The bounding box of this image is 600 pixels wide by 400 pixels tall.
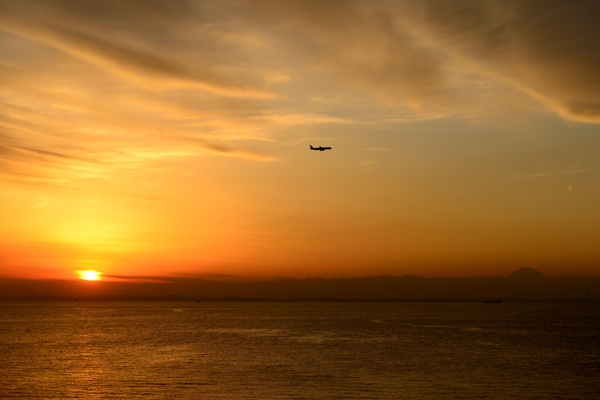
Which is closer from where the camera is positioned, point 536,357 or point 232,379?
point 232,379

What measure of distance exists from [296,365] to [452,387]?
25.8 meters

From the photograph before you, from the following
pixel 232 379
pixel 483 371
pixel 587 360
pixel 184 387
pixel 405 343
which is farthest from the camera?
pixel 405 343

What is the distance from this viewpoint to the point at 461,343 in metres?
125

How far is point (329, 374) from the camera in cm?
7669

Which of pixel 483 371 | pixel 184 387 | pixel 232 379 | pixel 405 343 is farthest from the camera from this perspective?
pixel 405 343

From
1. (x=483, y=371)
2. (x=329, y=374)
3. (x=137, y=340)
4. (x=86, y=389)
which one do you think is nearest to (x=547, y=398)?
(x=483, y=371)

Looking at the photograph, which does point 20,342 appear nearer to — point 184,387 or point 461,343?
point 184,387

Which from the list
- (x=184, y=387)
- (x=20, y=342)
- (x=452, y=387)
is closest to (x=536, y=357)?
(x=452, y=387)

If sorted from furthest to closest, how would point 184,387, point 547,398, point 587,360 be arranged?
point 587,360 < point 184,387 < point 547,398

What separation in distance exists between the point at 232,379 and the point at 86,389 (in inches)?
682

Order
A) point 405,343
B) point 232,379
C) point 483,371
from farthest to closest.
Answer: point 405,343 < point 483,371 < point 232,379

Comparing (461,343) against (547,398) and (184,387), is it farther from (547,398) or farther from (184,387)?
(184,387)

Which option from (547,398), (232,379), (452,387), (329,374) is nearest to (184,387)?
(232,379)

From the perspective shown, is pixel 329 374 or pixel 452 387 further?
pixel 329 374
